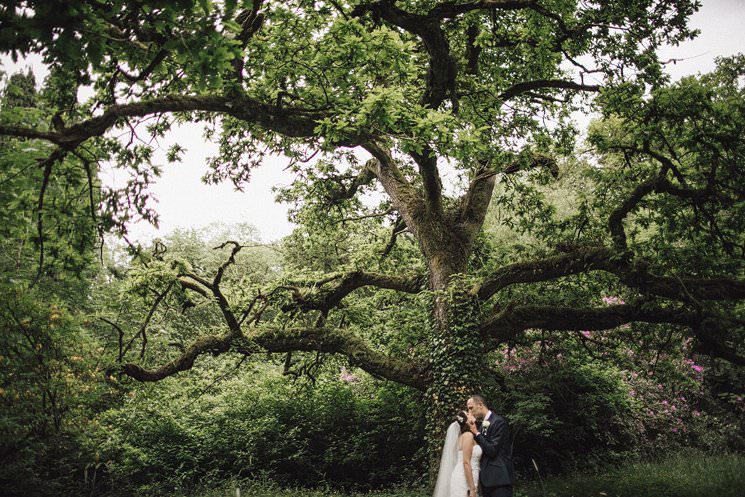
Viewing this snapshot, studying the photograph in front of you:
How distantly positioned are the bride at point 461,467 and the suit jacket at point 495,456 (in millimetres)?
137

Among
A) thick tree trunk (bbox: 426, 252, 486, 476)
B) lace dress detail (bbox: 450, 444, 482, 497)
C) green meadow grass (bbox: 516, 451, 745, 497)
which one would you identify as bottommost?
green meadow grass (bbox: 516, 451, 745, 497)

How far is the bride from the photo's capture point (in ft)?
18.7

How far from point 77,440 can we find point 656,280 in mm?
13766

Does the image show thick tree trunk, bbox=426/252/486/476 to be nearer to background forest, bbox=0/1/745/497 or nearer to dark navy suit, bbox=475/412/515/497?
background forest, bbox=0/1/745/497

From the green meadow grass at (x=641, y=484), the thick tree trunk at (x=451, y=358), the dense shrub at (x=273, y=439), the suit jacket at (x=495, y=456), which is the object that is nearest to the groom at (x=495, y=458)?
the suit jacket at (x=495, y=456)

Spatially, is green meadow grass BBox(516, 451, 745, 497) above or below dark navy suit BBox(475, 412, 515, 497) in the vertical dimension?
below

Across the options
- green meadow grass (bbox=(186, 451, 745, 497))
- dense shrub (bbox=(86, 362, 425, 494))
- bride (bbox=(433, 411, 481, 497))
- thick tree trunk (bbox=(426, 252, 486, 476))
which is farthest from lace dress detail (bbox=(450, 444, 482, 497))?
dense shrub (bbox=(86, 362, 425, 494))

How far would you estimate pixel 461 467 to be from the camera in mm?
5949

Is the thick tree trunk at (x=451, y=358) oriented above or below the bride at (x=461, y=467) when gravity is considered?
above

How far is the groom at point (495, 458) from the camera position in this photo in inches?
218

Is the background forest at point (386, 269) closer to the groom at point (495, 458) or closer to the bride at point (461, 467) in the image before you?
the bride at point (461, 467)

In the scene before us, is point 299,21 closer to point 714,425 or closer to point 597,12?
point 597,12

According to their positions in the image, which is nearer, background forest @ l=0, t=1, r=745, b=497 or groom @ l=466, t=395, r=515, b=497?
groom @ l=466, t=395, r=515, b=497

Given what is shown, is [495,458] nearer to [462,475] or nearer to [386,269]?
[462,475]
